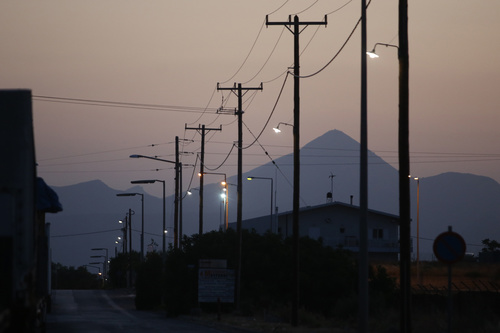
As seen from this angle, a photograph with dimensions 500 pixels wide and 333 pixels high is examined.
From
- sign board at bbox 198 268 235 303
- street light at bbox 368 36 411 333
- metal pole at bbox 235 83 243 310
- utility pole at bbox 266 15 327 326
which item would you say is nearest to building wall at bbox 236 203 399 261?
metal pole at bbox 235 83 243 310

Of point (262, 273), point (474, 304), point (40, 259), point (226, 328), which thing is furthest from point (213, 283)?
point (40, 259)

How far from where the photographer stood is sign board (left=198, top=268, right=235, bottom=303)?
133 feet

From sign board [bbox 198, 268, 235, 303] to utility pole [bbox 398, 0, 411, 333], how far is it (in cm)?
2099

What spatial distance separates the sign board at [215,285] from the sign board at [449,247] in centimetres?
2412

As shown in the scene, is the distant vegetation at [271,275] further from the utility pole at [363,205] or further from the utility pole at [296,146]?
the utility pole at [363,205]

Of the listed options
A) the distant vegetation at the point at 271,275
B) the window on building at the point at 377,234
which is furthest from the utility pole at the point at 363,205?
the window on building at the point at 377,234

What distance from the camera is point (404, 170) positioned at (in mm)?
20594

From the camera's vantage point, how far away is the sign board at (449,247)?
17250 millimetres

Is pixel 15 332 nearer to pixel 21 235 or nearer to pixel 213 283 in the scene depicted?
pixel 21 235

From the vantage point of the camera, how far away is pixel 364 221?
2155cm

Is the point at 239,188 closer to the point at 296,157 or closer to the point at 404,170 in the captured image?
the point at 296,157

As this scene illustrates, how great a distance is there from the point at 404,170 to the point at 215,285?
21861 mm

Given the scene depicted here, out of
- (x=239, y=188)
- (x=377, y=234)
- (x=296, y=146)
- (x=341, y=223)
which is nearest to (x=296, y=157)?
(x=296, y=146)

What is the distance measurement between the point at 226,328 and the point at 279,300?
11.4 meters
